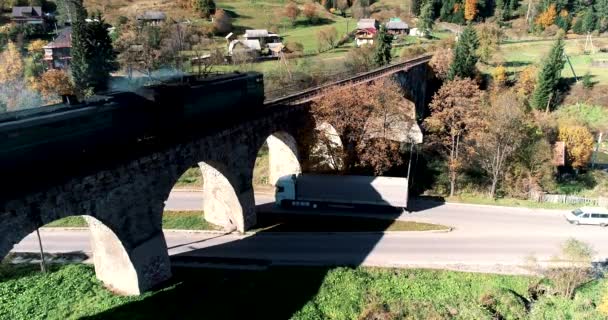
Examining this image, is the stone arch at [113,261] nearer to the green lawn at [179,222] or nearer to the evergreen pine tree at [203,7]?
the green lawn at [179,222]

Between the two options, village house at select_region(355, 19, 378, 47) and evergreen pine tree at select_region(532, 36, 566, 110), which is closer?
evergreen pine tree at select_region(532, 36, 566, 110)

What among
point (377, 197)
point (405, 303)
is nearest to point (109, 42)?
point (377, 197)

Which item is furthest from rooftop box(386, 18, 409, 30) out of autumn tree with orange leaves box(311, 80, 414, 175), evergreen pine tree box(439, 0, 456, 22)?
autumn tree with orange leaves box(311, 80, 414, 175)

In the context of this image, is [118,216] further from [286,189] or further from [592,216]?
[592,216]

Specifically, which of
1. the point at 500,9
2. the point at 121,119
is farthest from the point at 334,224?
the point at 500,9

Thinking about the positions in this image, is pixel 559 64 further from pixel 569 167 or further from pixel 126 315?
pixel 126 315

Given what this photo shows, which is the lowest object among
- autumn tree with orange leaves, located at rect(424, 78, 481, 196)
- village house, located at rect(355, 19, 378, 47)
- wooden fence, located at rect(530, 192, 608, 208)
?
wooden fence, located at rect(530, 192, 608, 208)

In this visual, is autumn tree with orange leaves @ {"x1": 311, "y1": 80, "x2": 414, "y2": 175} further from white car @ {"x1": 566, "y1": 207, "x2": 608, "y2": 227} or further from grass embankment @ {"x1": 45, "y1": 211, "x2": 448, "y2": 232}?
white car @ {"x1": 566, "y1": 207, "x2": 608, "y2": 227}
